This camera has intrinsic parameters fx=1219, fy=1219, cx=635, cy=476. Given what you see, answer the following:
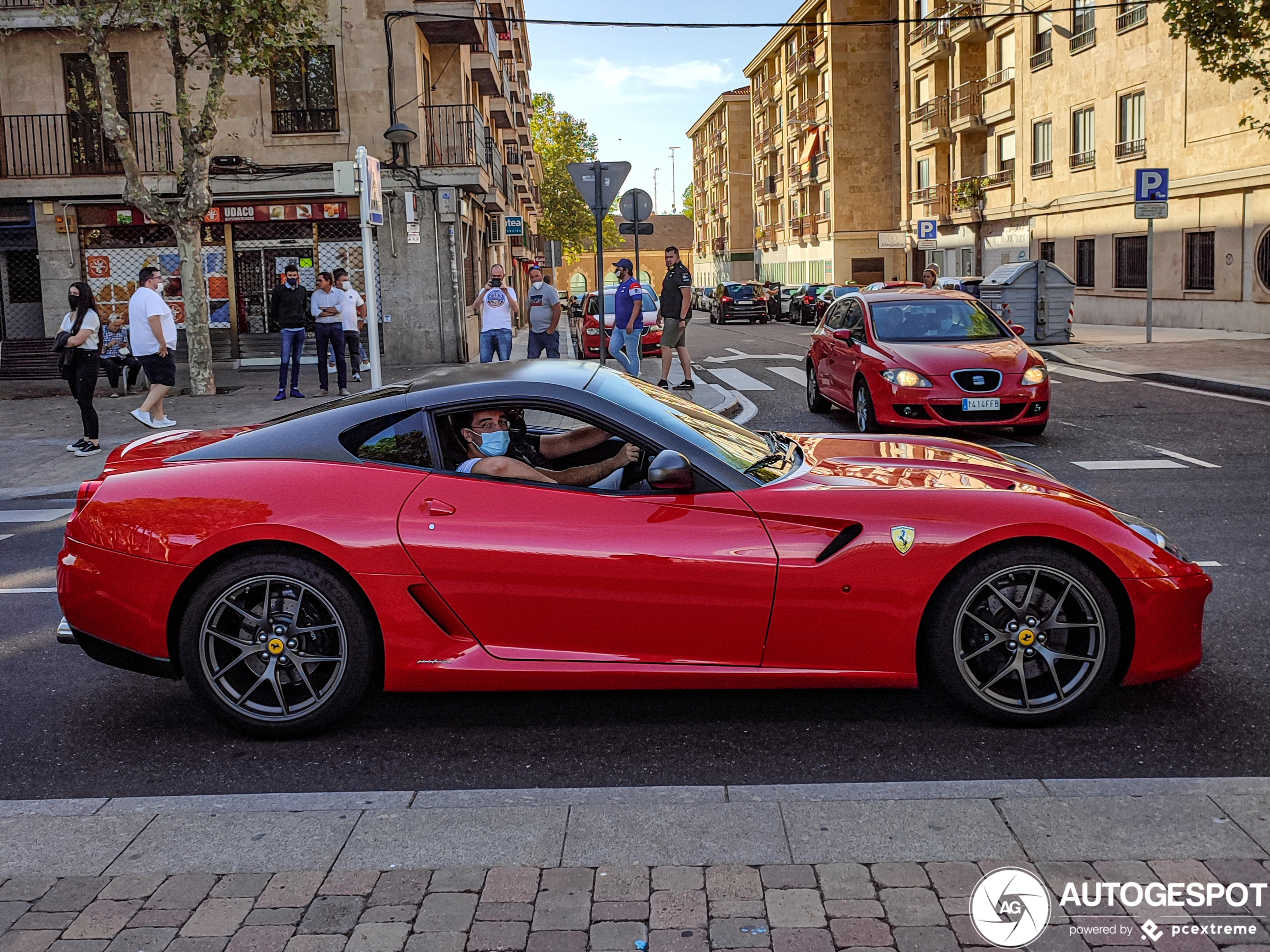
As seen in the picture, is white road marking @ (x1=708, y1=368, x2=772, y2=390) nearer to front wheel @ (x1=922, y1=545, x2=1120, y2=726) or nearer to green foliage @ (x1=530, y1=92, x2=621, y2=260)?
front wheel @ (x1=922, y1=545, x2=1120, y2=726)

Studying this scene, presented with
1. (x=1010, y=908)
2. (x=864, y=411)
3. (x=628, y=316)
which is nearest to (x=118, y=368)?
(x=628, y=316)

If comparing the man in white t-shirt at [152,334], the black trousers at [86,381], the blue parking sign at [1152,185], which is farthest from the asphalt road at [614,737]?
the blue parking sign at [1152,185]

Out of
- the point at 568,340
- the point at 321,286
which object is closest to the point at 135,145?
the point at 321,286

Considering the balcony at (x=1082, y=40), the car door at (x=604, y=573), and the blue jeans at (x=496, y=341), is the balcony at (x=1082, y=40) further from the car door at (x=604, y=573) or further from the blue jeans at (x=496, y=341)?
the car door at (x=604, y=573)

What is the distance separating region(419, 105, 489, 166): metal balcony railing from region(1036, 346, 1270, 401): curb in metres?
13.8

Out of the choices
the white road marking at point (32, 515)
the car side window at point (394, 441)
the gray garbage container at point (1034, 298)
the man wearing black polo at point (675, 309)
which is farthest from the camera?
the gray garbage container at point (1034, 298)

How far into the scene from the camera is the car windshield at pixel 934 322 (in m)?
12.4

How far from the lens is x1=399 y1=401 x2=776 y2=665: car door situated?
13.5 feet

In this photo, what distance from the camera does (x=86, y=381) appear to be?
12500 mm

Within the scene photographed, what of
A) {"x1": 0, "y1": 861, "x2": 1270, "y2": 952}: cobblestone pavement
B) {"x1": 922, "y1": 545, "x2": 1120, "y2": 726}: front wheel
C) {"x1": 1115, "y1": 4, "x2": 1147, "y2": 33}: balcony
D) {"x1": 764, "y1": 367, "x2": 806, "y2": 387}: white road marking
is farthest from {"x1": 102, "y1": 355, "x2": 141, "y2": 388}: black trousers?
{"x1": 1115, "y1": 4, "x2": 1147, "y2": 33}: balcony

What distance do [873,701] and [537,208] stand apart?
76.9 metres

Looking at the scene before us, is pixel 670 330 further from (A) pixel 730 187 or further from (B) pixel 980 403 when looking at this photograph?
(A) pixel 730 187

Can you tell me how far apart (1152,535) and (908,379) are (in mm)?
7214

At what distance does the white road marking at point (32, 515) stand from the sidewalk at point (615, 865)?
6.40 meters
